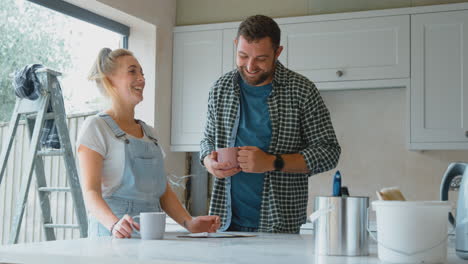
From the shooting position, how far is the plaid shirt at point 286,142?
2.05m

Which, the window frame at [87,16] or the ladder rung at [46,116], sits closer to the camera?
the ladder rung at [46,116]

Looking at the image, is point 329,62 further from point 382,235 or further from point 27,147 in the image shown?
point 382,235

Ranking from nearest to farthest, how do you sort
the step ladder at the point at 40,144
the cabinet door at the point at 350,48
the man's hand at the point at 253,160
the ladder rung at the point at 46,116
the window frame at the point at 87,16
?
the man's hand at the point at 253,160
the step ladder at the point at 40,144
the ladder rung at the point at 46,116
the window frame at the point at 87,16
the cabinet door at the point at 350,48

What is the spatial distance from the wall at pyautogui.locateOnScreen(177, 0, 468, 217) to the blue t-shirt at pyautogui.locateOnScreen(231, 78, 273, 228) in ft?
6.06

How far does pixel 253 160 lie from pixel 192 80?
2.24 meters

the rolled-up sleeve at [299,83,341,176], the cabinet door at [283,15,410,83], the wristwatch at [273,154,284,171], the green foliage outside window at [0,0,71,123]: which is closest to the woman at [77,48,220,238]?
the wristwatch at [273,154,284,171]

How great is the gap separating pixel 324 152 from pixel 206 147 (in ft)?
1.39

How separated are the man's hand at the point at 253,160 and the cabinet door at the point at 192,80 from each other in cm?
206

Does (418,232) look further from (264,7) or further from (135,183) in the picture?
(264,7)

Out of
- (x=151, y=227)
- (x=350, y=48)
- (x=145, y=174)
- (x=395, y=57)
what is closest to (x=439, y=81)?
(x=395, y=57)

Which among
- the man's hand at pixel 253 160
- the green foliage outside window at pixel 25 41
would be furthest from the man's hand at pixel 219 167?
the green foliage outside window at pixel 25 41

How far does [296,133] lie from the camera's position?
211cm

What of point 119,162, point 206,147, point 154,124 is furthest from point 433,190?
point 119,162

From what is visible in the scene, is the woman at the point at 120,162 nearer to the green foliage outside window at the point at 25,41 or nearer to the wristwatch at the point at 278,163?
the wristwatch at the point at 278,163
